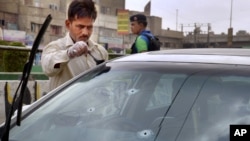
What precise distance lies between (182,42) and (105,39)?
17984 mm

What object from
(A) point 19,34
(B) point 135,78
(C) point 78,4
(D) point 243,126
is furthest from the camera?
(A) point 19,34

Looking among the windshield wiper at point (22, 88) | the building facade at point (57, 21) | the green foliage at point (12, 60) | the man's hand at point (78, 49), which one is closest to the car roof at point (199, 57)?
the man's hand at point (78, 49)

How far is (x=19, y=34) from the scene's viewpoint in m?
48.0

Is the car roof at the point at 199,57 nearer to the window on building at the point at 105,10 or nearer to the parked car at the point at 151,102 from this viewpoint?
the parked car at the point at 151,102

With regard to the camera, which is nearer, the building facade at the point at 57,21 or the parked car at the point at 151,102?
the parked car at the point at 151,102

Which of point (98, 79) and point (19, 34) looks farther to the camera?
point (19, 34)

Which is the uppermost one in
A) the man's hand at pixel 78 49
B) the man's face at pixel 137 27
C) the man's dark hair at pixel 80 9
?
the man's dark hair at pixel 80 9

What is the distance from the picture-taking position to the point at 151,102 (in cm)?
258

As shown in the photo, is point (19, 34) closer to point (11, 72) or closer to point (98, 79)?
point (11, 72)

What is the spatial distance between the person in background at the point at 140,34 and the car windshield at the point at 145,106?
281 cm

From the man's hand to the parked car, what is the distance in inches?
19.2

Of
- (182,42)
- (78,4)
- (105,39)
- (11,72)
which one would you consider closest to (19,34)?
(105,39)

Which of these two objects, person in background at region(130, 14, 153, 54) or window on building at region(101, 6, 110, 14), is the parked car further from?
window on building at region(101, 6, 110, 14)

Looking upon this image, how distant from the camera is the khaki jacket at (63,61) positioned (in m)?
3.48
